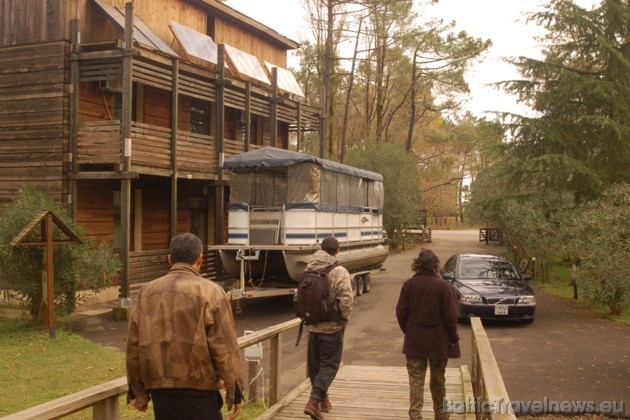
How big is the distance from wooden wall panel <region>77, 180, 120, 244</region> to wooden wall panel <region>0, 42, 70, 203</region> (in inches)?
34.8

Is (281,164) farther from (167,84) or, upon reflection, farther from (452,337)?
(452,337)

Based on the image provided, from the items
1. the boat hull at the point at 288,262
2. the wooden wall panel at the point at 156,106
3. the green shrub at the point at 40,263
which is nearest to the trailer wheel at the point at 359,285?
the boat hull at the point at 288,262

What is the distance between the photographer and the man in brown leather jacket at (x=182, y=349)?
134 inches

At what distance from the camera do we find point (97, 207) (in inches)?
663

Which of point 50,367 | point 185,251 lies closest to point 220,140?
point 50,367

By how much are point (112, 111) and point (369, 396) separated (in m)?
13.1

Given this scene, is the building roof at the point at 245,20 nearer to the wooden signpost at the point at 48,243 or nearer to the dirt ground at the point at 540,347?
the dirt ground at the point at 540,347

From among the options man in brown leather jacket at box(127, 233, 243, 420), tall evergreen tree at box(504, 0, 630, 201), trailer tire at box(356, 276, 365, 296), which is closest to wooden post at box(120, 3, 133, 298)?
trailer tire at box(356, 276, 365, 296)

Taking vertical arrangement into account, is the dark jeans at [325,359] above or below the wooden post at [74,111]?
below

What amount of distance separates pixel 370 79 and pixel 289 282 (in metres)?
→ 27.2

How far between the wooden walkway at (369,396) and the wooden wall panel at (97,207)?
10.5m

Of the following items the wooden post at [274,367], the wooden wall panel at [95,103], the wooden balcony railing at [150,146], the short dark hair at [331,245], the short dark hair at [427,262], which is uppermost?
the wooden wall panel at [95,103]

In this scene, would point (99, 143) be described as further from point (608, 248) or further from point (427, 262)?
point (608, 248)

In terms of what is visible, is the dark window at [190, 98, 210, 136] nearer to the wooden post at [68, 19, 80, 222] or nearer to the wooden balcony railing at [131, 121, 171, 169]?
the wooden balcony railing at [131, 121, 171, 169]
